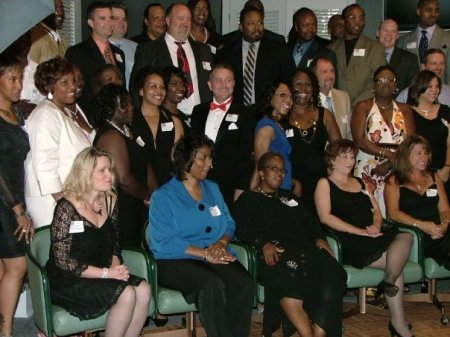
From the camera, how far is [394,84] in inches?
237

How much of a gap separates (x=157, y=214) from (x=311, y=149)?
5.57 ft

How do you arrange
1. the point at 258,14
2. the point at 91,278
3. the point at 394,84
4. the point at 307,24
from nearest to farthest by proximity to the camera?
the point at 91,278, the point at 394,84, the point at 258,14, the point at 307,24

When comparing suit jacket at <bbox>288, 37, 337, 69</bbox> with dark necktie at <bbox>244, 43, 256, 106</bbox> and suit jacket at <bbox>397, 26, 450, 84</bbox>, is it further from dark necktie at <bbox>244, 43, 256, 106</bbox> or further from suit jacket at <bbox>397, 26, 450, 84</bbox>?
suit jacket at <bbox>397, 26, 450, 84</bbox>

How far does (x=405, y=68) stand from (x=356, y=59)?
1.84 ft

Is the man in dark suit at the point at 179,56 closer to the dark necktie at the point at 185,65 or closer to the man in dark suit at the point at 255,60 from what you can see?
the dark necktie at the point at 185,65

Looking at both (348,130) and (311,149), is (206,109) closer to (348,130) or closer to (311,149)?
(311,149)

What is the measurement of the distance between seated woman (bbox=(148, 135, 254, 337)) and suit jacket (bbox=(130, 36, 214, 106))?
5.20 feet

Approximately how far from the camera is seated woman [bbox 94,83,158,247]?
468cm

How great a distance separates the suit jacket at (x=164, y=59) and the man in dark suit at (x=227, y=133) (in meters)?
0.47

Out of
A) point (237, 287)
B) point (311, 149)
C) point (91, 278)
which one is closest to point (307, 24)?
point (311, 149)

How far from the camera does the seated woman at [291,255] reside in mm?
4445

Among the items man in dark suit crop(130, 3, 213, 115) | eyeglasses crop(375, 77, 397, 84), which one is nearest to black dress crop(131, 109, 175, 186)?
man in dark suit crop(130, 3, 213, 115)

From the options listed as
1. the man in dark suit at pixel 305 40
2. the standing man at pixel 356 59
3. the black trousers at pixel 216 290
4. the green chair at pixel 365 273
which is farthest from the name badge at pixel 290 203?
the man in dark suit at pixel 305 40

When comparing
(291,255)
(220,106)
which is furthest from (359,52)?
(291,255)
